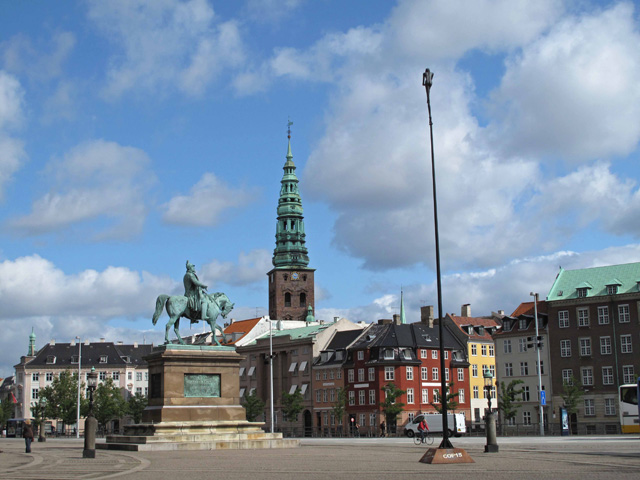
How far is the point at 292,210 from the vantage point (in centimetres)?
15200

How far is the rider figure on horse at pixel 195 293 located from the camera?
1677 inches

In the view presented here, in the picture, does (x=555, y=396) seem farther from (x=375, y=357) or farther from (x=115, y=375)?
(x=115, y=375)

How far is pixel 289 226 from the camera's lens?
155m

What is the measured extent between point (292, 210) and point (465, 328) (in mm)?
51824

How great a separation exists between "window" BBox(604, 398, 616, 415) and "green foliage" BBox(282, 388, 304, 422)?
34.6 m

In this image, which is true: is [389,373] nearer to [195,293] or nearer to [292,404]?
[292,404]

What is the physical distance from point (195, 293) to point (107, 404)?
7386 cm

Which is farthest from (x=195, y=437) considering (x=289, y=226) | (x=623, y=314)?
(x=289, y=226)

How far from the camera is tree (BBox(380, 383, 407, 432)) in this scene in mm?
88438

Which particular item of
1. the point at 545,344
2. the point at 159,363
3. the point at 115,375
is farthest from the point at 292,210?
the point at 159,363

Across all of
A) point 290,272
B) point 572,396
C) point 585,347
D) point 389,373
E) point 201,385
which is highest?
point 290,272

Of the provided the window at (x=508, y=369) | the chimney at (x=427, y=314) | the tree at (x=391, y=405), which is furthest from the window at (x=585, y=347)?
the chimney at (x=427, y=314)

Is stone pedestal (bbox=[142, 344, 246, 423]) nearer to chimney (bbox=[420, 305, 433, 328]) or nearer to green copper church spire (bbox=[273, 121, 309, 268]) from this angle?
chimney (bbox=[420, 305, 433, 328])

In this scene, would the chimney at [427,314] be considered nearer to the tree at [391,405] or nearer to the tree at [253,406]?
the tree at [391,405]
